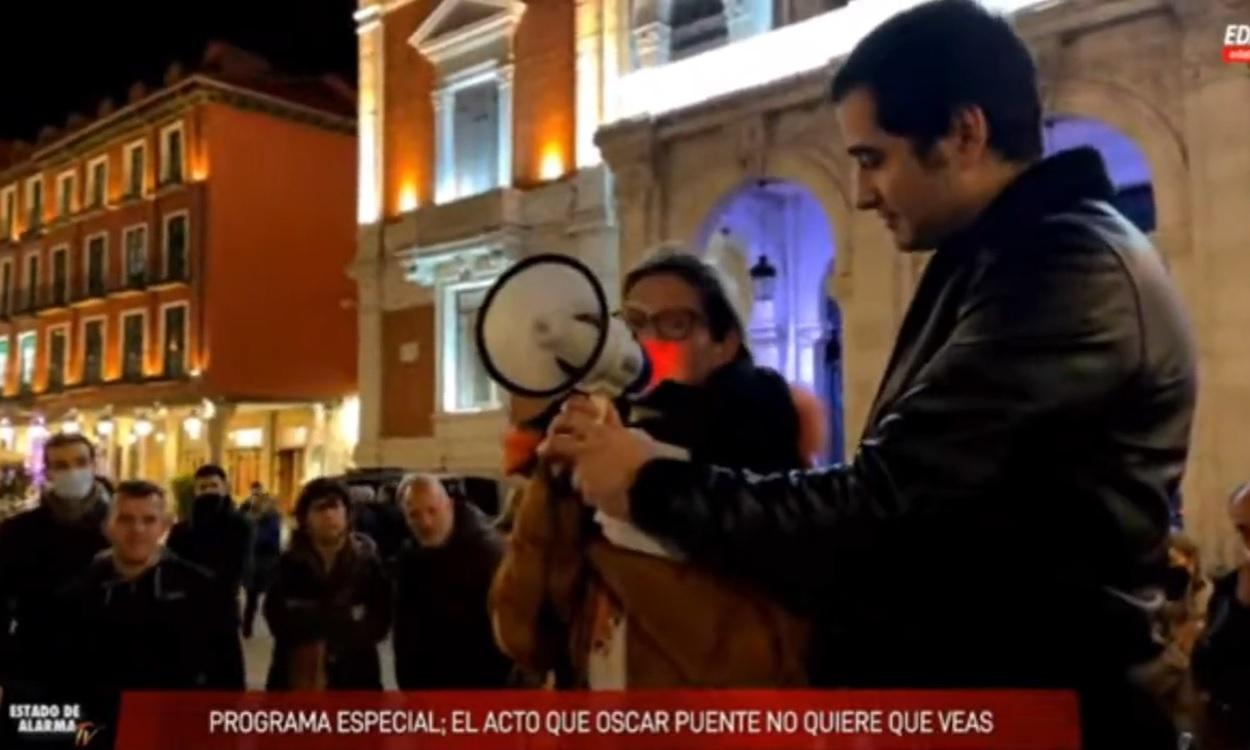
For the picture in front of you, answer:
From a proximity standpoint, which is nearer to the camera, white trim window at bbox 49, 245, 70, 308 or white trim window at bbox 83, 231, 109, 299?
white trim window at bbox 83, 231, 109, 299

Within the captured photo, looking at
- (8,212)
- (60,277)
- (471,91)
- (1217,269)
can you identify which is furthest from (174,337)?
(1217,269)

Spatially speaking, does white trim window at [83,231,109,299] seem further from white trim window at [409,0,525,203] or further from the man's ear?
the man's ear

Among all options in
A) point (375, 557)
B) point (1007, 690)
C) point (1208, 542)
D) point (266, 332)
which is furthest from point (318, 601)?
point (266, 332)

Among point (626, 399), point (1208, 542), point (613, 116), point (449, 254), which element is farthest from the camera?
point (449, 254)

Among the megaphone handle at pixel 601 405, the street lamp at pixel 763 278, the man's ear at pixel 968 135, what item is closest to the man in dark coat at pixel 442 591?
the megaphone handle at pixel 601 405

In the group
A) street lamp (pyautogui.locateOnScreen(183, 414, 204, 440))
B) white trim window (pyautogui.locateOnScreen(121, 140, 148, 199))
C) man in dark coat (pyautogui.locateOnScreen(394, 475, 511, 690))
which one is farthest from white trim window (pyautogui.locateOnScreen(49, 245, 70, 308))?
man in dark coat (pyautogui.locateOnScreen(394, 475, 511, 690))

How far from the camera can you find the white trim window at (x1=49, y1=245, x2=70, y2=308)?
31266mm

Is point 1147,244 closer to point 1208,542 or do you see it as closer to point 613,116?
point 1208,542

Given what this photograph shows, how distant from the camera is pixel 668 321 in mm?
1487

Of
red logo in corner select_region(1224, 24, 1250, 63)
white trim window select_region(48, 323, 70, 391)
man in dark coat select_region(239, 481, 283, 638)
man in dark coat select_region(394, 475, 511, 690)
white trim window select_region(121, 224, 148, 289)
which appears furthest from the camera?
white trim window select_region(48, 323, 70, 391)

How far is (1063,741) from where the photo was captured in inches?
38.0

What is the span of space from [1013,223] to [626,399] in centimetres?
45

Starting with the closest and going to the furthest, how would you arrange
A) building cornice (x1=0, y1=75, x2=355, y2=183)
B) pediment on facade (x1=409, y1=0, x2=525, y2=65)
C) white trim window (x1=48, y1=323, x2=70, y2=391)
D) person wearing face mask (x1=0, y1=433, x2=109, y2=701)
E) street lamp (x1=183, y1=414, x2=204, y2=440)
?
person wearing face mask (x1=0, y1=433, x2=109, y2=701)
pediment on facade (x1=409, y1=0, x2=525, y2=65)
building cornice (x1=0, y1=75, x2=355, y2=183)
street lamp (x1=183, y1=414, x2=204, y2=440)
white trim window (x1=48, y1=323, x2=70, y2=391)

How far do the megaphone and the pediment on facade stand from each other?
48.5 feet
